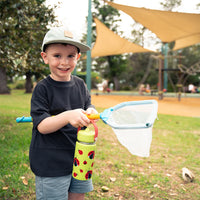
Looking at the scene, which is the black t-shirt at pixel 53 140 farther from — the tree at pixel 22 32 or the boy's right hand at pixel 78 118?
the tree at pixel 22 32

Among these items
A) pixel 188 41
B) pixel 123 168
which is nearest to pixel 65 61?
pixel 123 168

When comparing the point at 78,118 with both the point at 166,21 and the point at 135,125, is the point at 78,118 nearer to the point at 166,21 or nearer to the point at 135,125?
the point at 135,125

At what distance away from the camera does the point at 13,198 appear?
1.96 metres

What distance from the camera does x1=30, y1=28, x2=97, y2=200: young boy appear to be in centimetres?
121

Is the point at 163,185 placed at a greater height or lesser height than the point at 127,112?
lesser

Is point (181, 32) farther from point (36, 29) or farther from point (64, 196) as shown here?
point (64, 196)

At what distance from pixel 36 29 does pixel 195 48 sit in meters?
24.4

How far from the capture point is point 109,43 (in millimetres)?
10352

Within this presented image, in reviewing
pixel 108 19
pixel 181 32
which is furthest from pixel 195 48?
pixel 181 32

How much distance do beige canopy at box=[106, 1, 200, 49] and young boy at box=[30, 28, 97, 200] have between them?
6018mm

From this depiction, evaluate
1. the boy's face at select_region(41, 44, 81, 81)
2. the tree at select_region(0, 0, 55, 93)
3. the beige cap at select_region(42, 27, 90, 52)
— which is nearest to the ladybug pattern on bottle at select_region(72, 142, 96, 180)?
the boy's face at select_region(41, 44, 81, 81)

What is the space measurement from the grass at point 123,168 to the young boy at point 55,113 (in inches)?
23.4

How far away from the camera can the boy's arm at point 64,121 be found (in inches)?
41.2

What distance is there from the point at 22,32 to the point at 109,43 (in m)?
7.63
